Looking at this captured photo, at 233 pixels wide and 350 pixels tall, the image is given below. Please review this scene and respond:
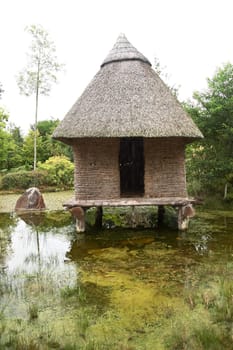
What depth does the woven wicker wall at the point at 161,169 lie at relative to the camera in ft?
30.1

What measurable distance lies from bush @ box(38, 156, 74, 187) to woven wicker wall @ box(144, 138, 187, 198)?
41.2 ft

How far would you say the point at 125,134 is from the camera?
8.40m

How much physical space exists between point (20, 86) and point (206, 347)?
20670 mm

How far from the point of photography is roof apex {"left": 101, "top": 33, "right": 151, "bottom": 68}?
10141 mm

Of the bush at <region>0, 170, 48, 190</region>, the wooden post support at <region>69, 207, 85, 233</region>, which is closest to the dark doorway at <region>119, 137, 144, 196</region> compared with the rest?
the wooden post support at <region>69, 207, 85, 233</region>

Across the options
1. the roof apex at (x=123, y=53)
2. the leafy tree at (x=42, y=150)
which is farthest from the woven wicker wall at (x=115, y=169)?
the leafy tree at (x=42, y=150)

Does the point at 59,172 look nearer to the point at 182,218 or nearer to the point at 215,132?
the point at 215,132

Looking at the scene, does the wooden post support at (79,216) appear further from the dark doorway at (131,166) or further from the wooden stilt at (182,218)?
the dark doorway at (131,166)

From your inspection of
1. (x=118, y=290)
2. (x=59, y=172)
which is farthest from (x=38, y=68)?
(x=118, y=290)

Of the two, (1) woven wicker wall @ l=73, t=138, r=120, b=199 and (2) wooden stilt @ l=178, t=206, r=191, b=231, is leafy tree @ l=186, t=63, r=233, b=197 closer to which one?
(2) wooden stilt @ l=178, t=206, r=191, b=231

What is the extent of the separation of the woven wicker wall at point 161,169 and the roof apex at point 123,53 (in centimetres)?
265

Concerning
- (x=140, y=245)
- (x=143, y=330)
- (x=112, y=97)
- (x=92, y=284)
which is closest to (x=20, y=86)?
Result: (x=112, y=97)

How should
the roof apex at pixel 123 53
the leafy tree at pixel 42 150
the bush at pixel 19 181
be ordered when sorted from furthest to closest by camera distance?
the leafy tree at pixel 42 150
the bush at pixel 19 181
the roof apex at pixel 123 53

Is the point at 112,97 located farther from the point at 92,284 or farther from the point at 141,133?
the point at 92,284
